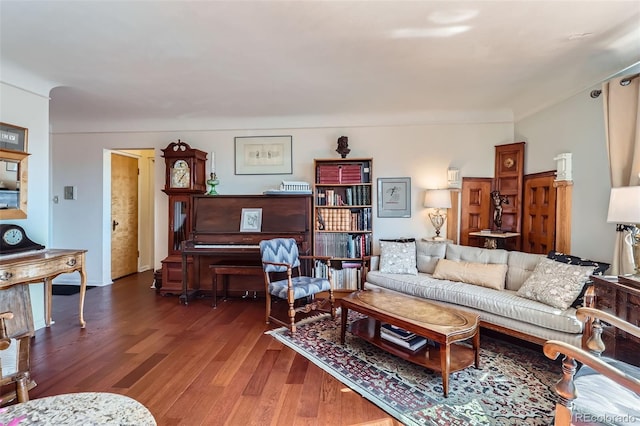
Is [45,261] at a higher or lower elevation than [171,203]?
lower

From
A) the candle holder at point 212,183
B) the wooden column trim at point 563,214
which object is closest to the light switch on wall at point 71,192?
the candle holder at point 212,183

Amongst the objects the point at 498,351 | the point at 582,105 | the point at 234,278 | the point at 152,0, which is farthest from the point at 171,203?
the point at 582,105

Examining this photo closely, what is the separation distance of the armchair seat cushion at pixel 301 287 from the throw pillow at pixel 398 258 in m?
0.80

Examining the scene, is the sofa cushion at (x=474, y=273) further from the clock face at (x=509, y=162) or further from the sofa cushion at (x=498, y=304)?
the clock face at (x=509, y=162)

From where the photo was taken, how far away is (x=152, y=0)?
76.7 inches

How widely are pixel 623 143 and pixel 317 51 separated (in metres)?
2.63

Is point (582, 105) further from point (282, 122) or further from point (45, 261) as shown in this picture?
point (45, 261)

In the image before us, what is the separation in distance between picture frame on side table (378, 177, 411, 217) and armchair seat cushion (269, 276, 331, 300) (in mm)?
1557

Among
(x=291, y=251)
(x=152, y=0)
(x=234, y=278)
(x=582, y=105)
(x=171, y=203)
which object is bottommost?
(x=234, y=278)

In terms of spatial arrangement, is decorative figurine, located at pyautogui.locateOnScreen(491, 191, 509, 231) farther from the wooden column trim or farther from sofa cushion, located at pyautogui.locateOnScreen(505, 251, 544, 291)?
sofa cushion, located at pyautogui.locateOnScreen(505, 251, 544, 291)

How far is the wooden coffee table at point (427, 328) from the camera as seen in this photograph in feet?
6.73

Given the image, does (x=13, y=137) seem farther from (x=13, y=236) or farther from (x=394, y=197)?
(x=394, y=197)

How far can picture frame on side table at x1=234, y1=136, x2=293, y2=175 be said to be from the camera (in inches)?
180

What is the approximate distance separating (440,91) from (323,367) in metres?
3.13
